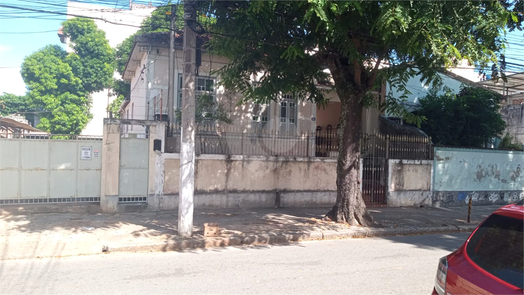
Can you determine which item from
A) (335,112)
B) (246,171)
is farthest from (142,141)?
(335,112)

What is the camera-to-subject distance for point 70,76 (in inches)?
1229

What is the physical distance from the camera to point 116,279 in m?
5.72

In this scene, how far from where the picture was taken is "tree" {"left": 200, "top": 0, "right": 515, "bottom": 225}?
23.4 ft

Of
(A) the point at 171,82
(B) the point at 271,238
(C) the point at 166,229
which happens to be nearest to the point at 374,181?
(B) the point at 271,238

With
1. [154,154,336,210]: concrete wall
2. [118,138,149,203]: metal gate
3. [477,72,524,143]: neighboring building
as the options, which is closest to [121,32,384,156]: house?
[154,154,336,210]: concrete wall

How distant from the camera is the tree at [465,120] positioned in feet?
52.4

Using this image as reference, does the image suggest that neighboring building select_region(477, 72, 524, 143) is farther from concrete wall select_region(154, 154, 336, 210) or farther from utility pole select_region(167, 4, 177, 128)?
utility pole select_region(167, 4, 177, 128)

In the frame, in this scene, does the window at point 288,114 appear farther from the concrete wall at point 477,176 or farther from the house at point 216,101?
the concrete wall at point 477,176

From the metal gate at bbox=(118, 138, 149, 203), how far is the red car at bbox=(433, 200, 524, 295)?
29.8ft

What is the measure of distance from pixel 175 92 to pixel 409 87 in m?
11.7

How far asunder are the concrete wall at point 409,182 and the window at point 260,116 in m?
4.92

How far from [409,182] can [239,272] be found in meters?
9.57

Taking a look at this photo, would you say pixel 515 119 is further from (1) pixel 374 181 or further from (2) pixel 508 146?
(1) pixel 374 181

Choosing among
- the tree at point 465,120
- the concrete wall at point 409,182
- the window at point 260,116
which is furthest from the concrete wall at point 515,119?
the window at point 260,116
